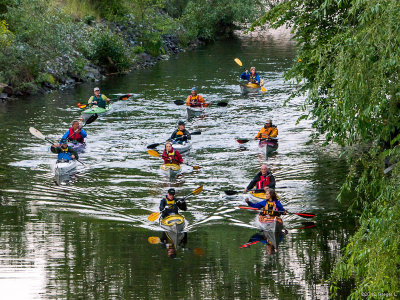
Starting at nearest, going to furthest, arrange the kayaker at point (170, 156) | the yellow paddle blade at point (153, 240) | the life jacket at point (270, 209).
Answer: the yellow paddle blade at point (153, 240) → the life jacket at point (270, 209) → the kayaker at point (170, 156)

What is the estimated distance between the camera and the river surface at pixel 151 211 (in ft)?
44.4

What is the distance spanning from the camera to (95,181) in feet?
68.9

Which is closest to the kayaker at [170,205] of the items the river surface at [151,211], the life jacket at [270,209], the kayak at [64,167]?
the river surface at [151,211]

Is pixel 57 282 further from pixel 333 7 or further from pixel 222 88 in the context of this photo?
pixel 222 88

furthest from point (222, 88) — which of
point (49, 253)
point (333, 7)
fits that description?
point (49, 253)

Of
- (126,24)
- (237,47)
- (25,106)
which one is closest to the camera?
(25,106)

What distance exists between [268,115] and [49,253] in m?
17.9

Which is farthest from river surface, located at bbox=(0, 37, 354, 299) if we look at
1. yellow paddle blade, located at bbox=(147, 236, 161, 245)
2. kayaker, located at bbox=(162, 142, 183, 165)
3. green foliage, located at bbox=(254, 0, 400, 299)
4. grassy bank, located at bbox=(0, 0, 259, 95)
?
grassy bank, located at bbox=(0, 0, 259, 95)

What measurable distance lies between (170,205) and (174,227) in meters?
0.95

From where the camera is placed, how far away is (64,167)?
21.5 m

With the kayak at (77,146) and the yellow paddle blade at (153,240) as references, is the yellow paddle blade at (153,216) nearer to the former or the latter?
the yellow paddle blade at (153,240)

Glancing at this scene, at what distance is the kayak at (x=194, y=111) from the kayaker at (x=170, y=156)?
8.88m

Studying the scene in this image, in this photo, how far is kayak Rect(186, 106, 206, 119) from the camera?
101ft

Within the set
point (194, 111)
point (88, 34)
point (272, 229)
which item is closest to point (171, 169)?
point (272, 229)
